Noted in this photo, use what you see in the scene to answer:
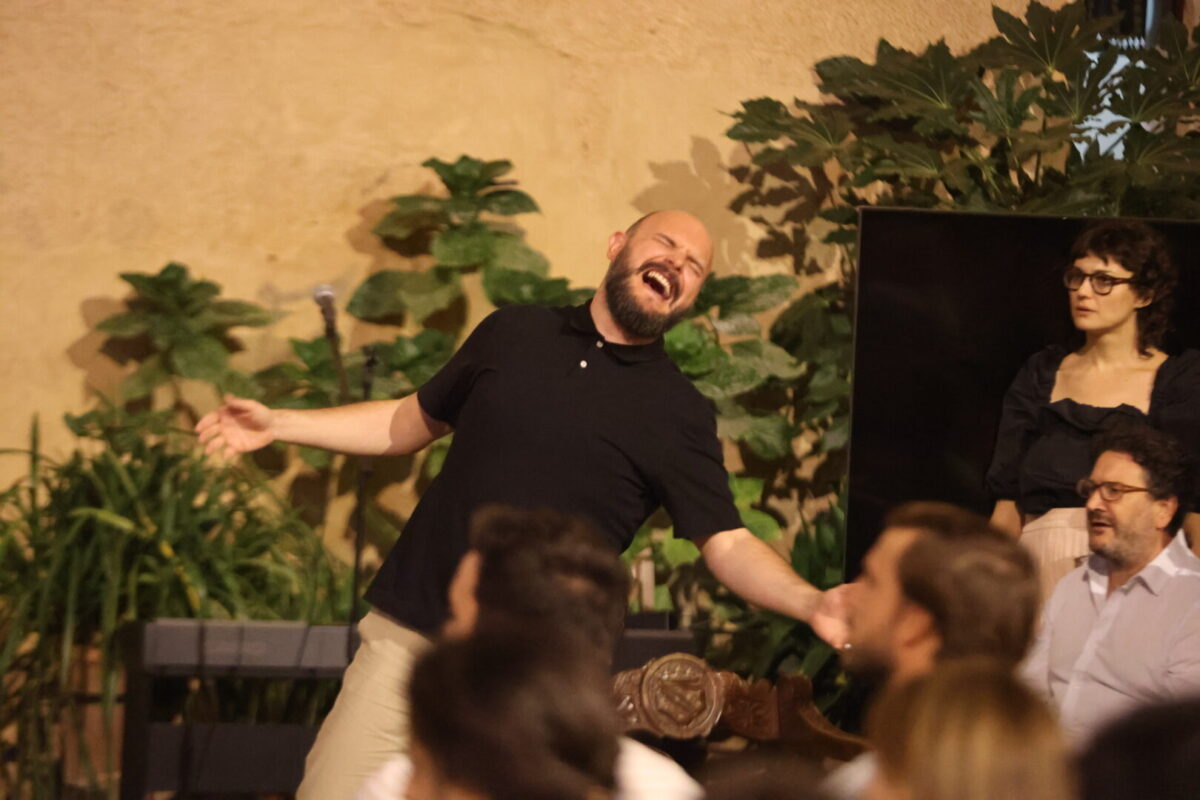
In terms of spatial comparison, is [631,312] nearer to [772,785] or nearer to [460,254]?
[460,254]

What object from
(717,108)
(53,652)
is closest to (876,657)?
(53,652)

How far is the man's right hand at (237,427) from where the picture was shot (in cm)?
274

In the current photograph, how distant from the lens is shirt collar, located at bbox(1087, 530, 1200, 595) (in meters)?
3.21

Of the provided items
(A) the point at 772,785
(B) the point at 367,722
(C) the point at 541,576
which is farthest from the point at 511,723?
(B) the point at 367,722

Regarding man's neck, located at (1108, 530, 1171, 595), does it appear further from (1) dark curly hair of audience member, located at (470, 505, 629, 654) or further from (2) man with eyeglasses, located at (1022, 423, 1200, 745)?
(1) dark curly hair of audience member, located at (470, 505, 629, 654)

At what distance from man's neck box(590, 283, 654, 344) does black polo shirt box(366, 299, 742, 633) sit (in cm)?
2

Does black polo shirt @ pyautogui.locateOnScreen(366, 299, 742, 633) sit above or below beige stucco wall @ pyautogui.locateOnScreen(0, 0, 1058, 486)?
below

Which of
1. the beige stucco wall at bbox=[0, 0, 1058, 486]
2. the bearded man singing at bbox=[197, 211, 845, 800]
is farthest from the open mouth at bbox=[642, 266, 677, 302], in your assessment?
the beige stucco wall at bbox=[0, 0, 1058, 486]

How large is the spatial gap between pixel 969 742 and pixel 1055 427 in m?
2.52

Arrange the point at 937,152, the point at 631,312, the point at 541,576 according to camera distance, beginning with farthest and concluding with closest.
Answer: the point at 937,152 < the point at 631,312 < the point at 541,576

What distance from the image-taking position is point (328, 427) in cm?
286

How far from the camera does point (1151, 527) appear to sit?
332 cm

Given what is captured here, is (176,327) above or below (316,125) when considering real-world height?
below

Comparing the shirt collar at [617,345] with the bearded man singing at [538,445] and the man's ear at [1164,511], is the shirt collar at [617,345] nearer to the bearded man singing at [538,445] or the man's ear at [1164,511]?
the bearded man singing at [538,445]
